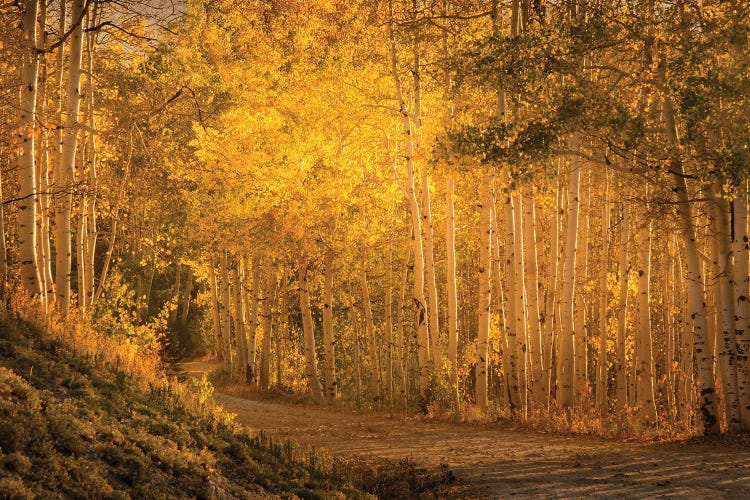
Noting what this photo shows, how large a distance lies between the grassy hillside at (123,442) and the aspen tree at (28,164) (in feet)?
3.61

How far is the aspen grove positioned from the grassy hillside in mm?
1732

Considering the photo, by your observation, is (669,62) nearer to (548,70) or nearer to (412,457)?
(548,70)

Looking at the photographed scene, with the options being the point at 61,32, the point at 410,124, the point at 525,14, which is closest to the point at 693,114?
the point at 525,14

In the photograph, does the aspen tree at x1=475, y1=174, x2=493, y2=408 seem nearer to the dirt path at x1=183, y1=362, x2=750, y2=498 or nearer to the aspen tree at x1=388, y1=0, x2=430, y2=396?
the aspen tree at x1=388, y1=0, x2=430, y2=396

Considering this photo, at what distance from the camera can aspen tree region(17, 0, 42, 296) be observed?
11203 millimetres

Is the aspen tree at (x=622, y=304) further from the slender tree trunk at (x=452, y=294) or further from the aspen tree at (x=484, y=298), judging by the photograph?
the slender tree trunk at (x=452, y=294)

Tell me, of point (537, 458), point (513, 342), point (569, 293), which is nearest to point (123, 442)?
point (537, 458)

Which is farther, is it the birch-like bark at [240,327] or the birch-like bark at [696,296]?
the birch-like bark at [240,327]

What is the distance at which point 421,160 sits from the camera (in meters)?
16.8

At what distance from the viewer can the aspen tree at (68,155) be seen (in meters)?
12.5

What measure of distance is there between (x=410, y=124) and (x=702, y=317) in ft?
25.6

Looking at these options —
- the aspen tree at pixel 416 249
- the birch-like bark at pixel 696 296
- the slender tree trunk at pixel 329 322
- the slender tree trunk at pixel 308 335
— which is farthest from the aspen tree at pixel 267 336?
the birch-like bark at pixel 696 296

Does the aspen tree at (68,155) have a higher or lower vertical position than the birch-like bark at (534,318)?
higher

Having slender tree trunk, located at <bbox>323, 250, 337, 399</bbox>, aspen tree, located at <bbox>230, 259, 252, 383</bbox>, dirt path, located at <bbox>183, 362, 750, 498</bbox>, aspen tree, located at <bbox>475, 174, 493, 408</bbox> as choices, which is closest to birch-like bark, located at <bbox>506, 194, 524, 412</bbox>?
aspen tree, located at <bbox>475, 174, 493, 408</bbox>
